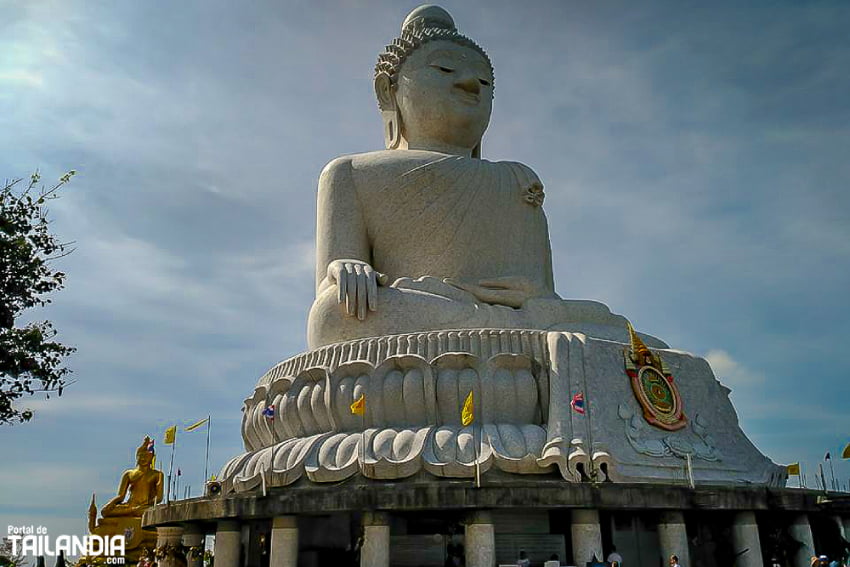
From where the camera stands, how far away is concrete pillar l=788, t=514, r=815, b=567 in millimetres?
10391

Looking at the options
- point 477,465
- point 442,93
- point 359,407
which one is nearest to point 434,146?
point 442,93

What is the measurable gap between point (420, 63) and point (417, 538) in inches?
387

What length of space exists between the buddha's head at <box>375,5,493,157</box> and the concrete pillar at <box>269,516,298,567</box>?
28.6 ft

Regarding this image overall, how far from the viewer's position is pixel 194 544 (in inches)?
466

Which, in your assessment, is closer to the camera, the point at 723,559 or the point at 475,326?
the point at 723,559

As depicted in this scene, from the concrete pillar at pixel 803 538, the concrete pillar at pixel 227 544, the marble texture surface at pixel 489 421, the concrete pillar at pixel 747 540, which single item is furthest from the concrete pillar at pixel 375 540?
the concrete pillar at pixel 803 538

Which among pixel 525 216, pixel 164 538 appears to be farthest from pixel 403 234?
pixel 164 538

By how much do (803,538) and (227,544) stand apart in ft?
25.2

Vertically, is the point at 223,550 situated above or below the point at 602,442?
below

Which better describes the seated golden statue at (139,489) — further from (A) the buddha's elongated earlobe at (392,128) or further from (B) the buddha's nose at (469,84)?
(B) the buddha's nose at (469,84)

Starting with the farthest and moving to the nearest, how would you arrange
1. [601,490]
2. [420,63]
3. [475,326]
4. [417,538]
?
1. [420,63]
2. [475,326]
3. [417,538]
4. [601,490]

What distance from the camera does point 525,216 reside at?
49.6 ft

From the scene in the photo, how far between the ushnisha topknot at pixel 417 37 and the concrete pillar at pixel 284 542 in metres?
9.89

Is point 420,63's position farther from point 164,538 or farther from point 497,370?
point 164,538
